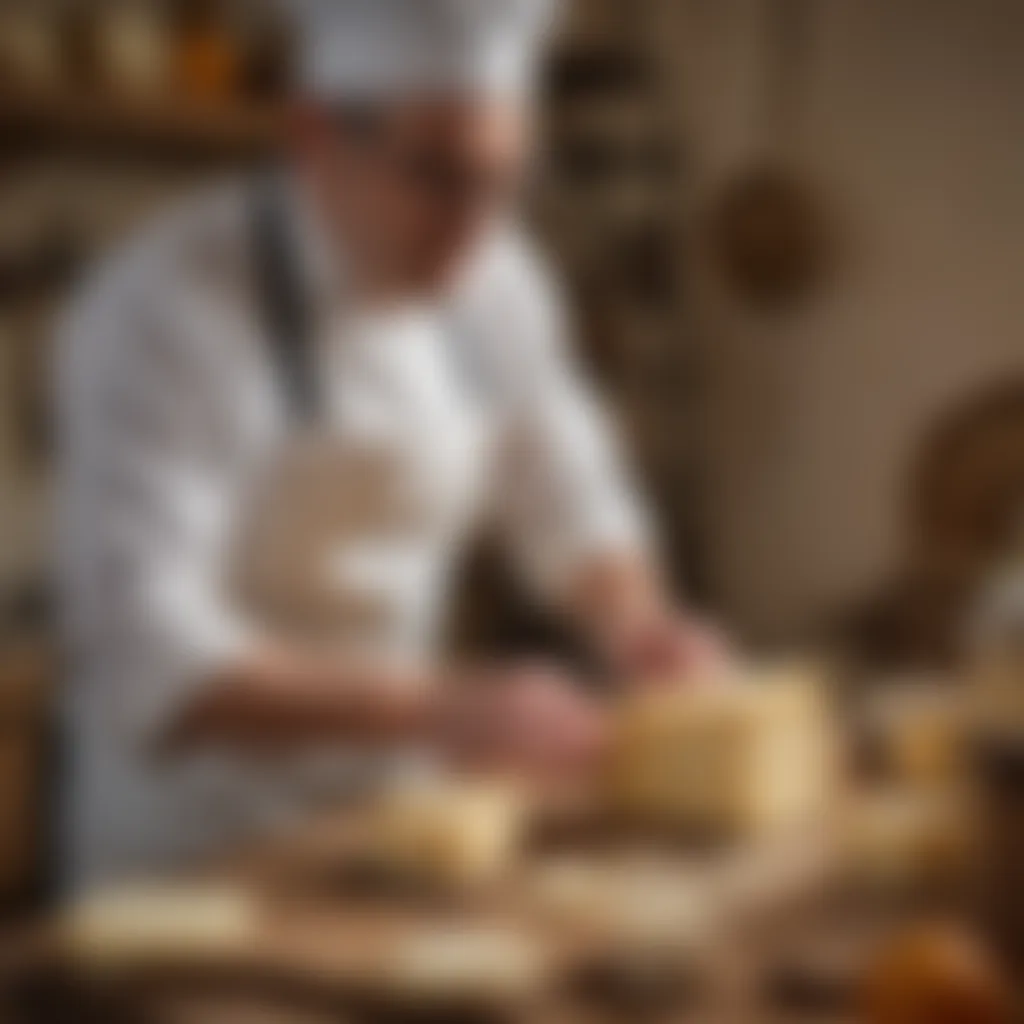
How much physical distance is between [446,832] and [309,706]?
0.21ft

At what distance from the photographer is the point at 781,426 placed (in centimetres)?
40

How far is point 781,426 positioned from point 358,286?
0.09m

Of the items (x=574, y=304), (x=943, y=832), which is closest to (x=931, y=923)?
(x=943, y=832)

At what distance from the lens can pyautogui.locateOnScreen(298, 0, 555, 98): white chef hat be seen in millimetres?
382

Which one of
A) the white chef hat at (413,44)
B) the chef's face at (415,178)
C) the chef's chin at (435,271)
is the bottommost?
the chef's chin at (435,271)

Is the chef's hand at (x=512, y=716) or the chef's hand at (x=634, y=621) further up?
the chef's hand at (x=634, y=621)

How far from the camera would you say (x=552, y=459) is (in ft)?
1.33

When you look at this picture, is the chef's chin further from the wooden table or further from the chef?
the wooden table

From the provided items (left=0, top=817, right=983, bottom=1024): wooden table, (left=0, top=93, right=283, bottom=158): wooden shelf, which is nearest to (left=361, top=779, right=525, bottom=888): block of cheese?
(left=0, top=817, right=983, bottom=1024): wooden table

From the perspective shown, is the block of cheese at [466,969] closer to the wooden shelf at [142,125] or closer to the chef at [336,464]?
the chef at [336,464]

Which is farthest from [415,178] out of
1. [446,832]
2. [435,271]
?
[446,832]

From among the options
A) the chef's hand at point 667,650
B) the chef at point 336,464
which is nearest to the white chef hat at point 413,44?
the chef at point 336,464

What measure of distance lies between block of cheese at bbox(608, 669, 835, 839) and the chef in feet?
0.06

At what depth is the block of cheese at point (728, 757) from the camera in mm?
425
